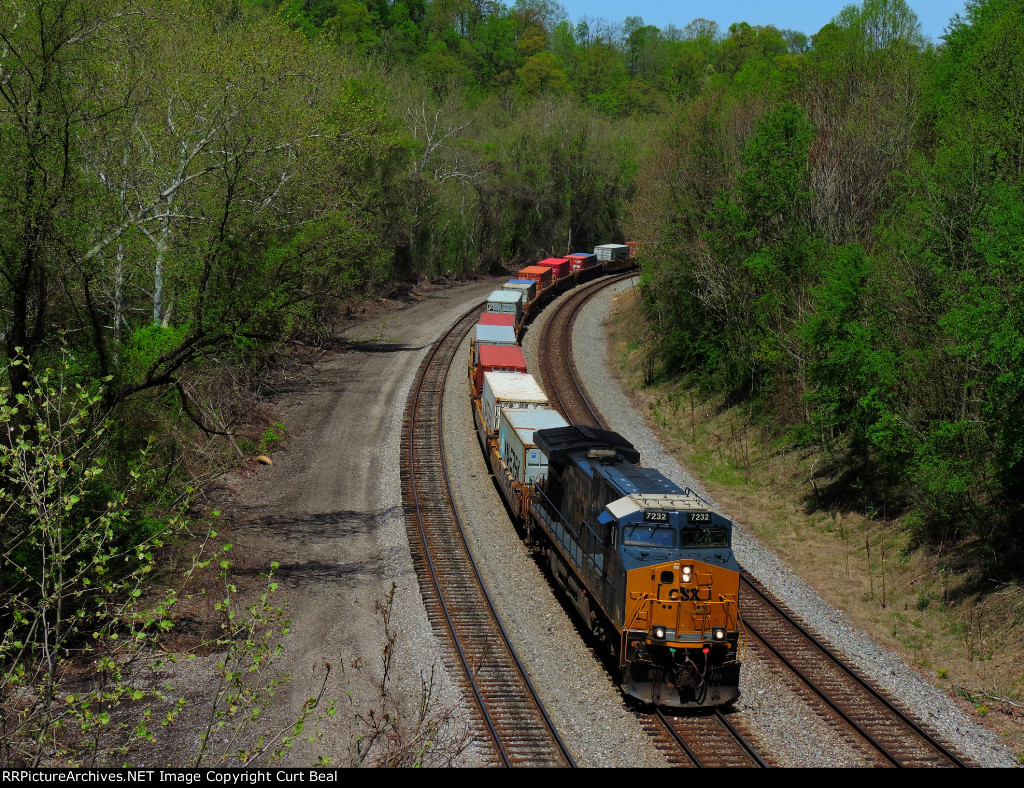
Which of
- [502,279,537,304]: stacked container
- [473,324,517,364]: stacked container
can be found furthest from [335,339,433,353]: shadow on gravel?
[473,324,517,364]: stacked container

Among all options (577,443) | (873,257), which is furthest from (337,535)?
(873,257)

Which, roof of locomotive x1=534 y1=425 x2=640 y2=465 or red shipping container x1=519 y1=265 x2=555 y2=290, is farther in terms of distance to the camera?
red shipping container x1=519 y1=265 x2=555 y2=290

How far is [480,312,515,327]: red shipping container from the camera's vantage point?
43.6 m

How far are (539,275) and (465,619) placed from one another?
4139 cm

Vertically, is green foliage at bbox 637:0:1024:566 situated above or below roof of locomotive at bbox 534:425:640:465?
above

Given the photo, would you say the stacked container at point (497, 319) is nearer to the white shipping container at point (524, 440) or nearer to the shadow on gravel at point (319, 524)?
the white shipping container at point (524, 440)

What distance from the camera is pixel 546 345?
48.8 meters

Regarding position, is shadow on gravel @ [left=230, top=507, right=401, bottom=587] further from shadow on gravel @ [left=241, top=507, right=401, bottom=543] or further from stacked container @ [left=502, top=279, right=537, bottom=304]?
stacked container @ [left=502, top=279, right=537, bottom=304]

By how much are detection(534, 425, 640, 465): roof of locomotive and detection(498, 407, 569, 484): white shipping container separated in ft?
1.75

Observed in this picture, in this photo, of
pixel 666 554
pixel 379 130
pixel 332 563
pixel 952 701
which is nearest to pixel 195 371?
pixel 332 563

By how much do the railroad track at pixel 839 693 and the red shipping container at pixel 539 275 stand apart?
3837 cm

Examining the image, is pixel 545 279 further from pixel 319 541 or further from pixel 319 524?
pixel 319 541

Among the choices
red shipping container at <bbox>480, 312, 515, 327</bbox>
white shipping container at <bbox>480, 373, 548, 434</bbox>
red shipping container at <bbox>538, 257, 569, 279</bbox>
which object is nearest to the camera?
white shipping container at <bbox>480, 373, 548, 434</bbox>

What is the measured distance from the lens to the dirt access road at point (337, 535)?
17359 mm
